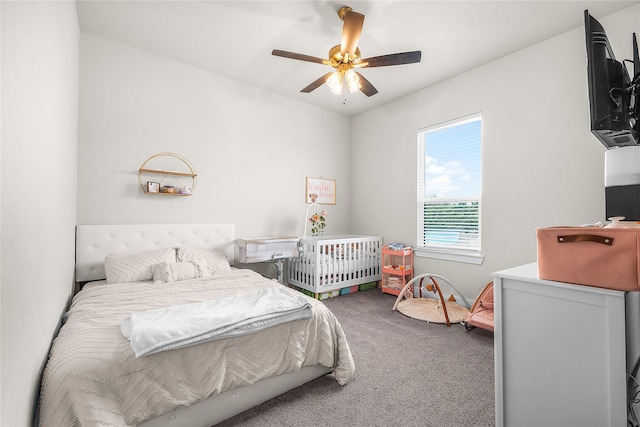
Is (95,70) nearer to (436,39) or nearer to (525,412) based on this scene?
(436,39)

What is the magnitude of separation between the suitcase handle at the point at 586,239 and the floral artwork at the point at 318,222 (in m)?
3.12

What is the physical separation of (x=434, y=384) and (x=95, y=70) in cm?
387

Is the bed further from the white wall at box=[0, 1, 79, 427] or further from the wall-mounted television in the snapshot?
the wall-mounted television

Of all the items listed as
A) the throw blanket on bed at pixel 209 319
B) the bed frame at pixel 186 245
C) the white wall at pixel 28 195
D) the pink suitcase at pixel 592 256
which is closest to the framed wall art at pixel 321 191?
the bed frame at pixel 186 245

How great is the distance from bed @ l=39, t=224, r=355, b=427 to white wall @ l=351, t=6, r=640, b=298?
2.18m

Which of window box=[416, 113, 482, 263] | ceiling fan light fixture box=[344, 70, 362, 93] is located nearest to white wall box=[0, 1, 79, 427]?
ceiling fan light fixture box=[344, 70, 362, 93]

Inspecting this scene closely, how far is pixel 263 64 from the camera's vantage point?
9.89 feet

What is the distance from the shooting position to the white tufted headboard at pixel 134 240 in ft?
8.03

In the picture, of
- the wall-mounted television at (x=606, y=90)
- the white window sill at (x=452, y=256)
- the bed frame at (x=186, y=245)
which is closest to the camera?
the wall-mounted television at (x=606, y=90)

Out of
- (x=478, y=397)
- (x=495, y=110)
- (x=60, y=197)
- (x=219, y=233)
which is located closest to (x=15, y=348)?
(x=60, y=197)

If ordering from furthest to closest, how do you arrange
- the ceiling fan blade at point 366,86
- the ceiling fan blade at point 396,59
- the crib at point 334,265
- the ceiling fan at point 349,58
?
the crib at point 334,265, the ceiling fan blade at point 366,86, the ceiling fan blade at point 396,59, the ceiling fan at point 349,58

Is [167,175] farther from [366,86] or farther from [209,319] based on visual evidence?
[366,86]

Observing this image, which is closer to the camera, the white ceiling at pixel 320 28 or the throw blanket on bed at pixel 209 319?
the throw blanket on bed at pixel 209 319

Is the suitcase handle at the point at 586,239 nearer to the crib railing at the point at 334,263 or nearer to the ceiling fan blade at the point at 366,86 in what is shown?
the ceiling fan blade at the point at 366,86
